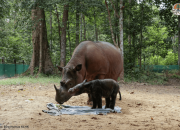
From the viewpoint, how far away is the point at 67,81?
509 cm

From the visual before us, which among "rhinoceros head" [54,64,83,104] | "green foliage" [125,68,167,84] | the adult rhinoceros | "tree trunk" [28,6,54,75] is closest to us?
"rhinoceros head" [54,64,83,104]

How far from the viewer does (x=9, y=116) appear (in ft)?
13.4

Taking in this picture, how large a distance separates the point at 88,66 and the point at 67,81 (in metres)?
1.24

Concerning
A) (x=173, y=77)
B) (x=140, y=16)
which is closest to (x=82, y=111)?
(x=173, y=77)

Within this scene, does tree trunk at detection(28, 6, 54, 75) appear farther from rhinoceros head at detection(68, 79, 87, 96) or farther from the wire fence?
rhinoceros head at detection(68, 79, 87, 96)

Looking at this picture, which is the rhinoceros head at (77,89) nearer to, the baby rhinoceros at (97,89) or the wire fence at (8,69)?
the baby rhinoceros at (97,89)

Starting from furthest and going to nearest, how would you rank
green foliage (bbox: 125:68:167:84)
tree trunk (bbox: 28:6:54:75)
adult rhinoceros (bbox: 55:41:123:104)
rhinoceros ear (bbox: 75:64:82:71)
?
tree trunk (bbox: 28:6:54:75) < green foliage (bbox: 125:68:167:84) < rhinoceros ear (bbox: 75:64:82:71) < adult rhinoceros (bbox: 55:41:123:104)

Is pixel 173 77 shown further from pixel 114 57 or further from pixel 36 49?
pixel 36 49

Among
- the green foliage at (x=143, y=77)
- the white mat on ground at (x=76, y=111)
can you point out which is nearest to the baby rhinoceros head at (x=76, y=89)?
the white mat on ground at (x=76, y=111)

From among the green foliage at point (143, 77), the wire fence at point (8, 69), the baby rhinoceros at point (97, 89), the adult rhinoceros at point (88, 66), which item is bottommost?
the green foliage at point (143, 77)

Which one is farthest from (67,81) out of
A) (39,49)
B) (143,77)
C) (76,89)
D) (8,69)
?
(8,69)

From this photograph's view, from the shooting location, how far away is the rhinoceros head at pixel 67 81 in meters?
4.94

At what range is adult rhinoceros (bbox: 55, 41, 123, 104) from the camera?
509cm

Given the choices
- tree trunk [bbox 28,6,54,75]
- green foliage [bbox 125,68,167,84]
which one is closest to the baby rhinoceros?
green foliage [bbox 125,68,167,84]
